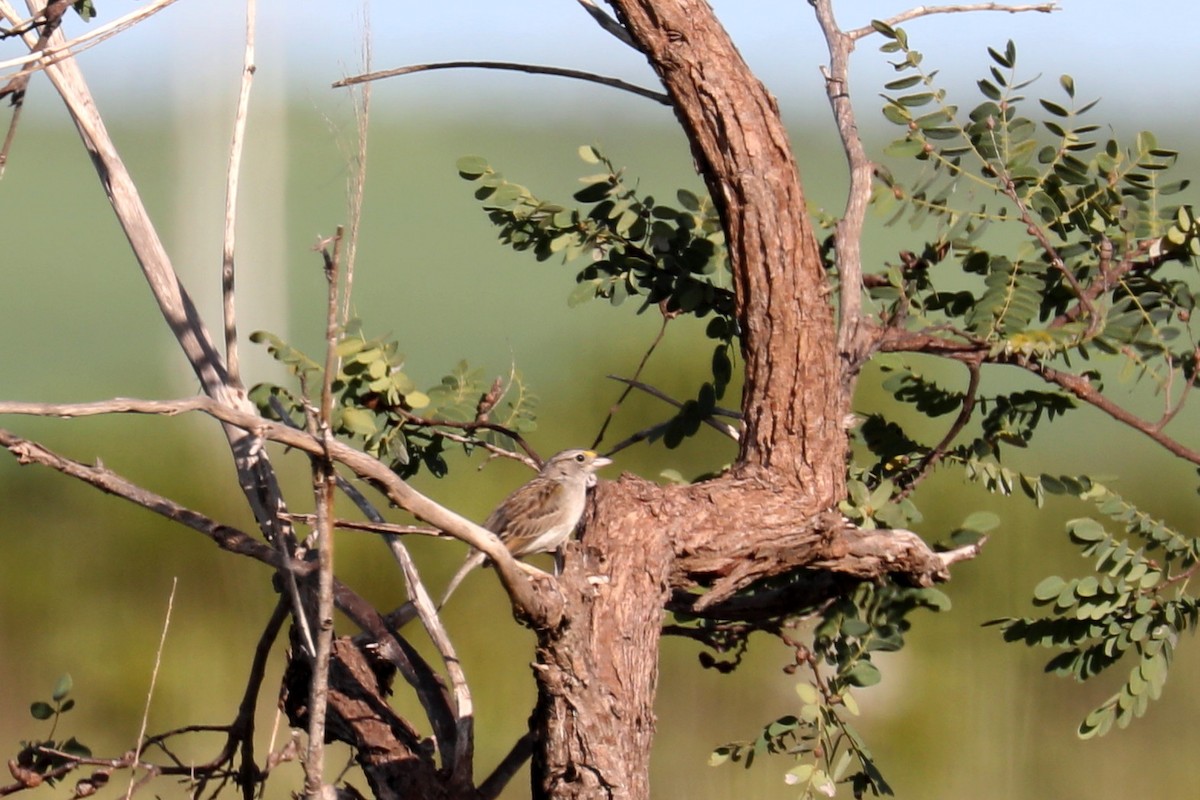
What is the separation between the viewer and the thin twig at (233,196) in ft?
9.50

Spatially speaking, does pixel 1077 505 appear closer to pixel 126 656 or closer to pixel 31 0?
pixel 126 656

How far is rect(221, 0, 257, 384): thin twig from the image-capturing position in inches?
114

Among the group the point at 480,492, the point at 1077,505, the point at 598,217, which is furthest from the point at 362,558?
the point at 598,217

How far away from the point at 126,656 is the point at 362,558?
152 cm

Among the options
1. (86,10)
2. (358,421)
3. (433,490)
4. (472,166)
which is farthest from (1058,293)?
(433,490)

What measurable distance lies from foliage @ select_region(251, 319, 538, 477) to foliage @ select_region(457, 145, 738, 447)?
0.35 metres

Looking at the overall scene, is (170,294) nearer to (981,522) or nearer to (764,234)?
(764,234)

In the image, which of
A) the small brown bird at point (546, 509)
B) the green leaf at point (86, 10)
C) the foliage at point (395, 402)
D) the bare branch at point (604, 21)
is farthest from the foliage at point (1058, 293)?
the green leaf at point (86, 10)

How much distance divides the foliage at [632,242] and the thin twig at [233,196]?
0.52 meters

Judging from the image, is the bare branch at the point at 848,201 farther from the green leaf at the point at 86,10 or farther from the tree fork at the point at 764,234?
the green leaf at the point at 86,10

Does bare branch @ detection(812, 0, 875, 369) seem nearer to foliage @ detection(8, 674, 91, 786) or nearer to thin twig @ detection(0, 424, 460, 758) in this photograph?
thin twig @ detection(0, 424, 460, 758)

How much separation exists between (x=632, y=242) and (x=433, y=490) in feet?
17.2

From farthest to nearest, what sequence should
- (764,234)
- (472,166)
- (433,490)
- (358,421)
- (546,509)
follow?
(433,490) < (546,509) < (472,166) < (764,234) < (358,421)

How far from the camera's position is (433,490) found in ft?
27.0
